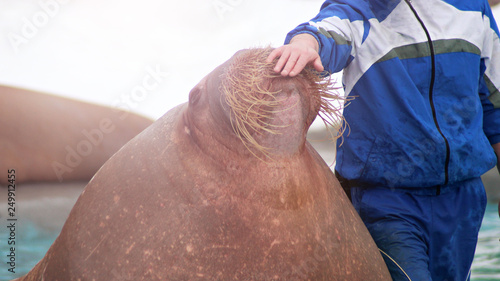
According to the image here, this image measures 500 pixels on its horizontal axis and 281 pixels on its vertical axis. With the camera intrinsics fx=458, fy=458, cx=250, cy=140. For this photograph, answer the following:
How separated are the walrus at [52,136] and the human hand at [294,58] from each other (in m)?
2.94

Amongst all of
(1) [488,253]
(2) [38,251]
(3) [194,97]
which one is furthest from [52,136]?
(1) [488,253]

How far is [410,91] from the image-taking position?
55.4 inches

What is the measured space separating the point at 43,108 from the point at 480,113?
3.47 m

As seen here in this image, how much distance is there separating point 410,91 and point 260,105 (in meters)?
0.66

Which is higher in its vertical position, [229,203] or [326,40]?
[326,40]

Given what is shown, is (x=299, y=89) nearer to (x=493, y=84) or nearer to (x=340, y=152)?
(x=340, y=152)

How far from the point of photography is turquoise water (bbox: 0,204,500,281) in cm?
274

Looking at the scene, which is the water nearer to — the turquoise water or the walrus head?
the turquoise water

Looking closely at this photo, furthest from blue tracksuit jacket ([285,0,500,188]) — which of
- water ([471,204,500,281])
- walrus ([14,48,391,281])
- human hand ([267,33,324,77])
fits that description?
water ([471,204,500,281])

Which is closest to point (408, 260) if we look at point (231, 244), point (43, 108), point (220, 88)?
point (231, 244)

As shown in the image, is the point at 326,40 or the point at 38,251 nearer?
the point at 326,40

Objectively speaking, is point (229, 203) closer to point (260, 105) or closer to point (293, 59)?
point (260, 105)

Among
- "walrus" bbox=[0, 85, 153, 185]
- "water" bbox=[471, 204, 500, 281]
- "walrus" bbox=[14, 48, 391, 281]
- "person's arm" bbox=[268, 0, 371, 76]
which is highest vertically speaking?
"person's arm" bbox=[268, 0, 371, 76]

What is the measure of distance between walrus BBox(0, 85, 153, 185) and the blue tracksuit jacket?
2.72 meters
